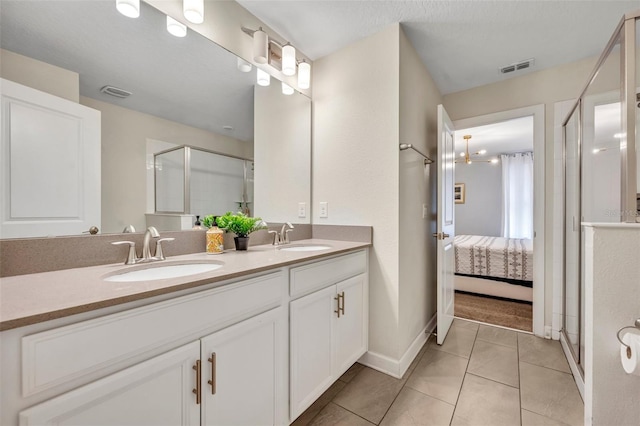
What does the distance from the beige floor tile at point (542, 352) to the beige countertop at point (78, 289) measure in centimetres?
211

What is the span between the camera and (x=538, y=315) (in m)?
2.36

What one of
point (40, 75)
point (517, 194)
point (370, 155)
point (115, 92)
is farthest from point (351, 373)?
point (517, 194)

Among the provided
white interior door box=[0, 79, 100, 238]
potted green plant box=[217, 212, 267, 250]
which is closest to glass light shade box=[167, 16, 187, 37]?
white interior door box=[0, 79, 100, 238]

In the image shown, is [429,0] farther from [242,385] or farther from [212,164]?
[242,385]

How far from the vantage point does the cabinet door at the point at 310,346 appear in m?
1.26

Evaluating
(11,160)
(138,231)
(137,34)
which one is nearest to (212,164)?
(138,231)

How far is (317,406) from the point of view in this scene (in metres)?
1.51

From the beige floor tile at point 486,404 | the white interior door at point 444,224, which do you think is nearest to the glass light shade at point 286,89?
the white interior door at point 444,224

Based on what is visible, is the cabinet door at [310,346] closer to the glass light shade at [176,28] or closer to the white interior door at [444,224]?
the white interior door at [444,224]

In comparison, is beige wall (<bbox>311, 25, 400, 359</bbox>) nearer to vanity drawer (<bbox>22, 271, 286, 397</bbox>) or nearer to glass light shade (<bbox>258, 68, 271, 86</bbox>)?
glass light shade (<bbox>258, 68, 271, 86</bbox>)

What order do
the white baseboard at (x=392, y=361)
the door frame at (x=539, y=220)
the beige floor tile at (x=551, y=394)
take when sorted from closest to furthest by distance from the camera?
1. the beige floor tile at (x=551, y=394)
2. the white baseboard at (x=392, y=361)
3. the door frame at (x=539, y=220)

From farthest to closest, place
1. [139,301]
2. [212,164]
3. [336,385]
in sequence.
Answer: [336,385]
[212,164]
[139,301]

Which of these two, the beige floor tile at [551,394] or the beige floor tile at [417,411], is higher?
the beige floor tile at [551,394]

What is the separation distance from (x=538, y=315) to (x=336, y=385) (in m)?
1.93
